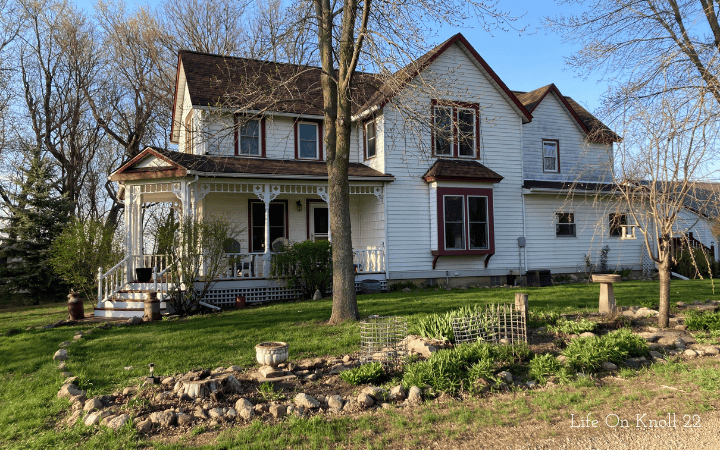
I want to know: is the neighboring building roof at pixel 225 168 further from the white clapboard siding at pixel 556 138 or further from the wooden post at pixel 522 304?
the wooden post at pixel 522 304

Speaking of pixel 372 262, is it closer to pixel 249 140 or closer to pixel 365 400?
pixel 249 140

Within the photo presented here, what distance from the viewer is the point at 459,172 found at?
50.3 ft

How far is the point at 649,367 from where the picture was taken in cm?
600

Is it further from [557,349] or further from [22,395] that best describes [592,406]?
[22,395]

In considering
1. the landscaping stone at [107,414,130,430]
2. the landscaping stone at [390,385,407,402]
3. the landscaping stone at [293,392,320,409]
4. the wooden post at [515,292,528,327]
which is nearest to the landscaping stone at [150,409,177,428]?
the landscaping stone at [107,414,130,430]

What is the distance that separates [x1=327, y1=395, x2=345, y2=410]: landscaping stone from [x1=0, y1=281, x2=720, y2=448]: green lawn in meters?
1.73

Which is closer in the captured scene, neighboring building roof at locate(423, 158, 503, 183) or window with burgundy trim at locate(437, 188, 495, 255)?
neighboring building roof at locate(423, 158, 503, 183)

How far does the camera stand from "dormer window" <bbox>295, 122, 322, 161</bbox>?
53.0 ft

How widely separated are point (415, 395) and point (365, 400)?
53 centimetres

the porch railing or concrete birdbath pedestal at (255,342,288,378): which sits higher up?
the porch railing

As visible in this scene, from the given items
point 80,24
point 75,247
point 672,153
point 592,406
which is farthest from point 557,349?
point 80,24

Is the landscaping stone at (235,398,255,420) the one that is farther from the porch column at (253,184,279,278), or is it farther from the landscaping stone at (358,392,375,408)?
the porch column at (253,184,279,278)

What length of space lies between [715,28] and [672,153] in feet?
20.0

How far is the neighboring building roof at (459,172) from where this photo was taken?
49.6ft
